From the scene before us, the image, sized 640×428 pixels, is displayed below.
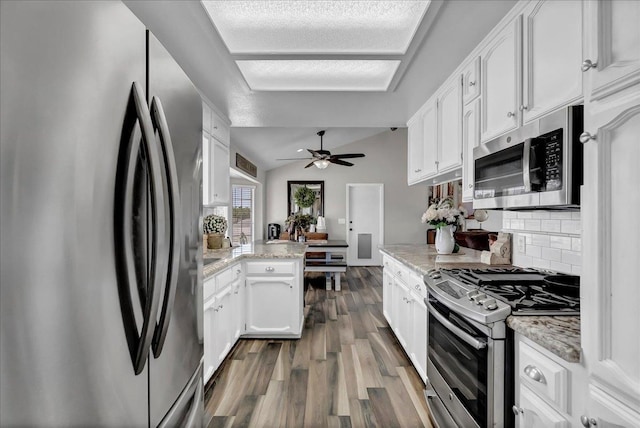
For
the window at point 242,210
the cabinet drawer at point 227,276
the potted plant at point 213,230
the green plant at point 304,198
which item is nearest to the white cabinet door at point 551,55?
the cabinet drawer at point 227,276

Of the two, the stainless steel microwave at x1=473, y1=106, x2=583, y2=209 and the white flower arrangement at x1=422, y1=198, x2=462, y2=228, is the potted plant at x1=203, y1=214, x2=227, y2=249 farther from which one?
the stainless steel microwave at x1=473, y1=106, x2=583, y2=209

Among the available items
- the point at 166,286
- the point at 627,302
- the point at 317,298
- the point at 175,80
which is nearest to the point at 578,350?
the point at 627,302

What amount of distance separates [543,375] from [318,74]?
7.30 feet

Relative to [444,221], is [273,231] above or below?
below

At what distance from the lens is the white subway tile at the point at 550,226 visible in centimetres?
188

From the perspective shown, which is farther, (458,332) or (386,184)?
(386,184)

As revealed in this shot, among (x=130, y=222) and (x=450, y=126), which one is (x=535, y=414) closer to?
(x=130, y=222)

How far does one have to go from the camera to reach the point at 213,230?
3375 mm

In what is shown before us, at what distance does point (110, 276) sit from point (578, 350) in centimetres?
121

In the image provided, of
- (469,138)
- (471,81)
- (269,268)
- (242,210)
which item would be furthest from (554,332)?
(242,210)

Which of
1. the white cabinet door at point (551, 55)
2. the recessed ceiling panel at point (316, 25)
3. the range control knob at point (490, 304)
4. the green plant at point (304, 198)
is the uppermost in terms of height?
the recessed ceiling panel at point (316, 25)

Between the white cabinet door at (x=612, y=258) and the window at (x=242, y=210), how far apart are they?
244 inches

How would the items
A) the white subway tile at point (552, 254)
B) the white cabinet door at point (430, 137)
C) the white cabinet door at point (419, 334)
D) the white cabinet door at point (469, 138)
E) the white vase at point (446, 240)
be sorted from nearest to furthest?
the white subway tile at point (552, 254) → the white cabinet door at point (469, 138) → the white cabinet door at point (419, 334) → the white cabinet door at point (430, 137) → the white vase at point (446, 240)

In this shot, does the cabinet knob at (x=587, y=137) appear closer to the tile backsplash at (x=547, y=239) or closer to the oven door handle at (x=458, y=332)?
the oven door handle at (x=458, y=332)
